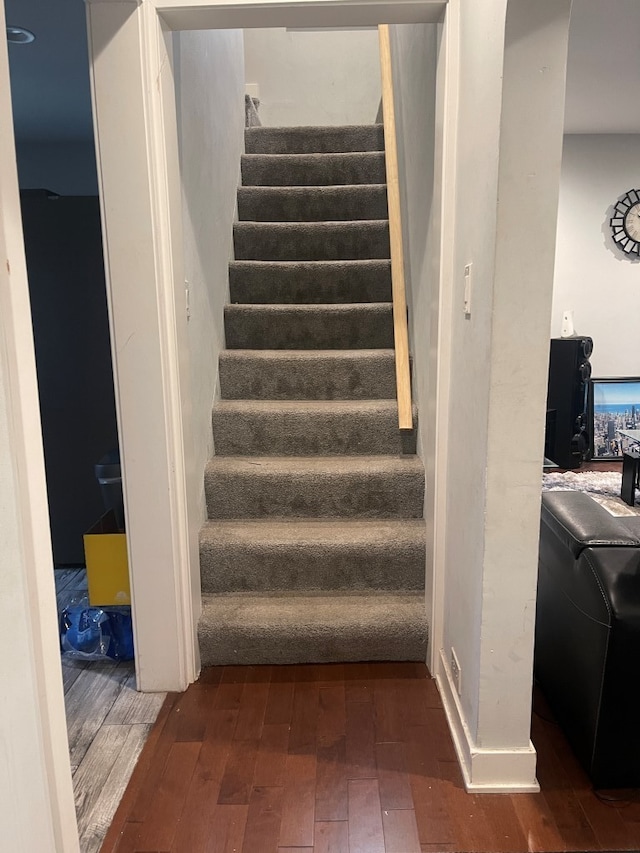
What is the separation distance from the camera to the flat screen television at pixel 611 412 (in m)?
5.07

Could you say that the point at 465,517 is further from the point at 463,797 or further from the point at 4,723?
the point at 4,723

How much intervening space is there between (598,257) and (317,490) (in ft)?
12.7

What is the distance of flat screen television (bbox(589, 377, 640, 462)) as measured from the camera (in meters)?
5.07

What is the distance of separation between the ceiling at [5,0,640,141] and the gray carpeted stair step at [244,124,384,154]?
3.24ft

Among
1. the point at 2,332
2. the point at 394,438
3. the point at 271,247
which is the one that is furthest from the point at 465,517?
the point at 271,247

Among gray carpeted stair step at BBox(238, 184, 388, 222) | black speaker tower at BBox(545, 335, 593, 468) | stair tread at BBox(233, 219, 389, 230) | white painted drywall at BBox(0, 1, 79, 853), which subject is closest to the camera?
white painted drywall at BBox(0, 1, 79, 853)

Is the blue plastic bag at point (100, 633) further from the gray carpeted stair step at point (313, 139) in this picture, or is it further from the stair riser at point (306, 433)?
the gray carpeted stair step at point (313, 139)

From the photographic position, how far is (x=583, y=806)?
5.17 feet

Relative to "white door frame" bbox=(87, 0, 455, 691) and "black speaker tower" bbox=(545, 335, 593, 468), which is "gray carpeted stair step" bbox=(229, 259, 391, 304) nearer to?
"white door frame" bbox=(87, 0, 455, 691)

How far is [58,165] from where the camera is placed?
4.00 metres

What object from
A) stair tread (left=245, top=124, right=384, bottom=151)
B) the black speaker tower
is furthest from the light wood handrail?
the black speaker tower

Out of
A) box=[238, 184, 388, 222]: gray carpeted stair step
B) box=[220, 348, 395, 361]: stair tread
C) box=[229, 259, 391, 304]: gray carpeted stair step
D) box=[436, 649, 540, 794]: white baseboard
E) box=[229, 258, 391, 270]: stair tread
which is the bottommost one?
box=[436, 649, 540, 794]: white baseboard

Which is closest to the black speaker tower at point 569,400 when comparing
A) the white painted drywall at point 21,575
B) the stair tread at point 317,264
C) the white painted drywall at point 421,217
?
the stair tread at point 317,264

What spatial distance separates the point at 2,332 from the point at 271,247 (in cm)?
251
